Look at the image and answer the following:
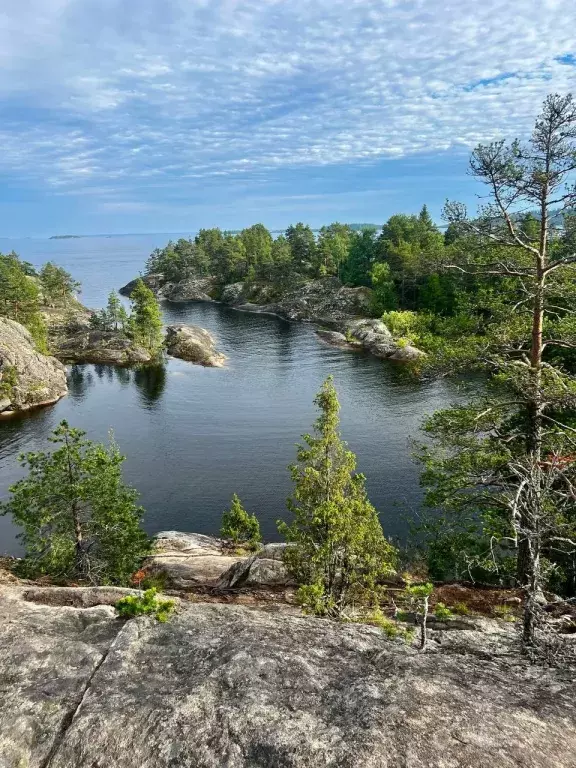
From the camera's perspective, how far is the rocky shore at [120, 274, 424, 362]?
92.3m

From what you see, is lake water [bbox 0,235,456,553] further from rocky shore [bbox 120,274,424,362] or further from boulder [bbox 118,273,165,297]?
boulder [bbox 118,273,165,297]

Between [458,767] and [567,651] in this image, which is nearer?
[458,767]

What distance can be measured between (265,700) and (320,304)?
122 metres

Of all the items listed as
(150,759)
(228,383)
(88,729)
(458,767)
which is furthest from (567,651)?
(228,383)

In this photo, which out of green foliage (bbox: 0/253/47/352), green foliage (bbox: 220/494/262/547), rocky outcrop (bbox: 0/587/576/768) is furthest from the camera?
green foliage (bbox: 0/253/47/352)

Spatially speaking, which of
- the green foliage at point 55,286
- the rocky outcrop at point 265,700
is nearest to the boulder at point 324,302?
the green foliage at point 55,286

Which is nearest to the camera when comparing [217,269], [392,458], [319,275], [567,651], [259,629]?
[567,651]

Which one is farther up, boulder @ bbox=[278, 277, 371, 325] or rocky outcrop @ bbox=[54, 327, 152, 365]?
boulder @ bbox=[278, 277, 371, 325]

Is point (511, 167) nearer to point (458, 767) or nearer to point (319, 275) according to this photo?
point (458, 767)

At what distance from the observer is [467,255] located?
1744cm

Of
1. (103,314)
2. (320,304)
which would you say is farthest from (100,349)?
(320,304)

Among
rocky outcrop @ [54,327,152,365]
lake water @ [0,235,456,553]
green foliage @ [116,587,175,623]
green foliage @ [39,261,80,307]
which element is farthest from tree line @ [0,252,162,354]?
green foliage @ [116,587,175,623]

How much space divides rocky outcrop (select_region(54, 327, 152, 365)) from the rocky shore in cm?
3791

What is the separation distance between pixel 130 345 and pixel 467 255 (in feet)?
278
